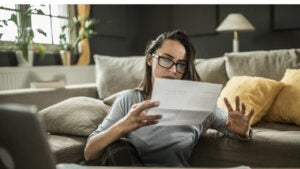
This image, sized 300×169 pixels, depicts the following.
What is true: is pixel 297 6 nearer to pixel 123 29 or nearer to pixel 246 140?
pixel 123 29

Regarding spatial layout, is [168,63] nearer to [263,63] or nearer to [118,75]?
[263,63]

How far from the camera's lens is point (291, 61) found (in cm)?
185

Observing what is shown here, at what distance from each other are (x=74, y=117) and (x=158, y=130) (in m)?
0.56

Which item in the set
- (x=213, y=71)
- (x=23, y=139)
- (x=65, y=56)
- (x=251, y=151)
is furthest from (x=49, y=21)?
(x=23, y=139)

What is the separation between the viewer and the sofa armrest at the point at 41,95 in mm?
1639

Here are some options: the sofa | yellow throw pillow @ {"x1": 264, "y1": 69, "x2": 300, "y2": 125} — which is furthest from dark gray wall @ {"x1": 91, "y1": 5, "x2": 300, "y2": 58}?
yellow throw pillow @ {"x1": 264, "y1": 69, "x2": 300, "y2": 125}

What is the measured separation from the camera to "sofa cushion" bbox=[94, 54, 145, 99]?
6.97 feet

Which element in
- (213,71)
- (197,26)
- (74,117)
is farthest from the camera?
(197,26)

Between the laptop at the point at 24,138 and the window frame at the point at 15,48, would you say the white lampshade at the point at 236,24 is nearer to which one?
the window frame at the point at 15,48

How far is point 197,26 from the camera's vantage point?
13.2ft

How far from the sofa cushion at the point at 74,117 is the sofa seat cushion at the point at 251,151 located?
48 cm

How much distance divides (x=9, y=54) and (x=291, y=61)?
2109mm

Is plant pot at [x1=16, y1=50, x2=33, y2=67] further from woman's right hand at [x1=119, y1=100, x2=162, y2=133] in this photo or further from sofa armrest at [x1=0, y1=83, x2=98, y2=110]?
woman's right hand at [x1=119, y1=100, x2=162, y2=133]

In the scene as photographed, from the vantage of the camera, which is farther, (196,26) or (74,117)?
(196,26)
